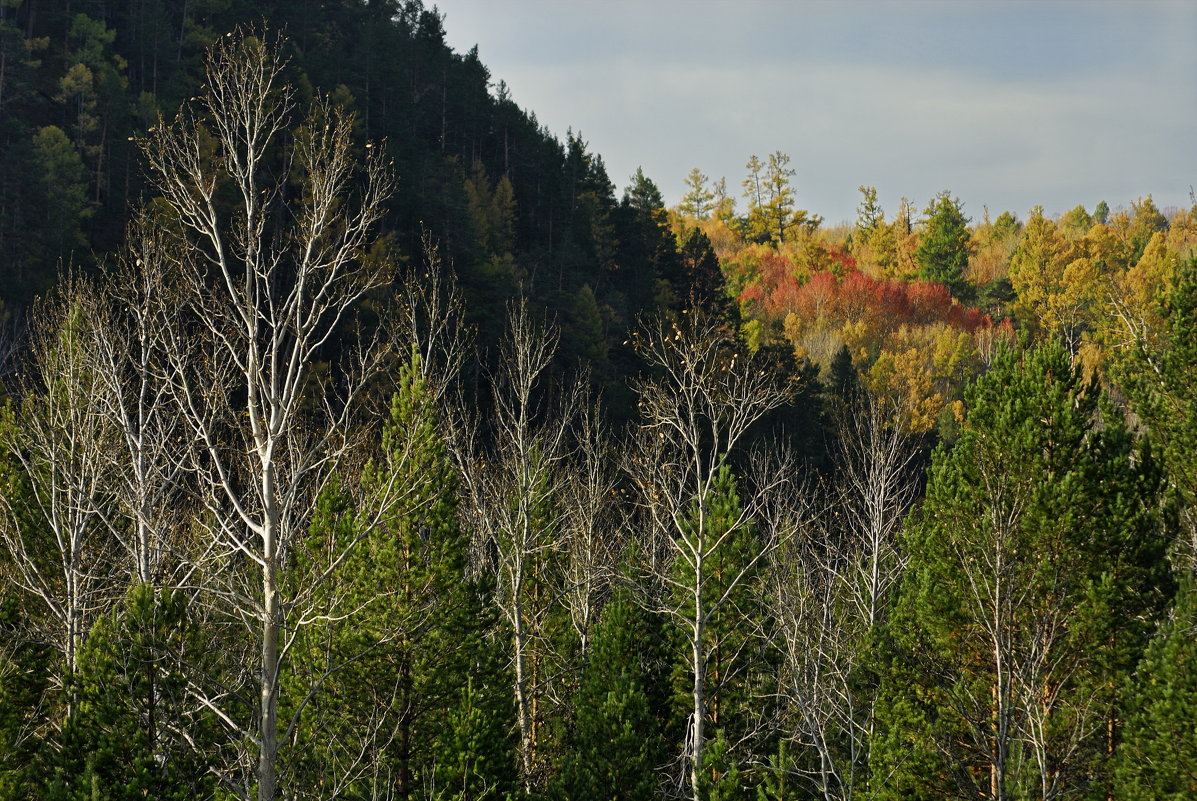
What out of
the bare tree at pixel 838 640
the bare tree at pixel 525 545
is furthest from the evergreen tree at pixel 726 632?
the bare tree at pixel 525 545

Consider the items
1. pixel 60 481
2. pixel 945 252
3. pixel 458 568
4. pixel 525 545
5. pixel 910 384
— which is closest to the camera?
pixel 458 568

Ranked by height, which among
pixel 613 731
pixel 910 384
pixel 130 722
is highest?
pixel 910 384

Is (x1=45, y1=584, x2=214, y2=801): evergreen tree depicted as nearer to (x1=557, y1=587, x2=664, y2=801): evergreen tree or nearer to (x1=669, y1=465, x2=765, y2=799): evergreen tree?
(x1=557, y1=587, x2=664, y2=801): evergreen tree

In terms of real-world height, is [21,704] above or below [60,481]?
below

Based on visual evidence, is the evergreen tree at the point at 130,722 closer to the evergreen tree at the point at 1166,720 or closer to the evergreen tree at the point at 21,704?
the evergreen tree at the point at 21,704

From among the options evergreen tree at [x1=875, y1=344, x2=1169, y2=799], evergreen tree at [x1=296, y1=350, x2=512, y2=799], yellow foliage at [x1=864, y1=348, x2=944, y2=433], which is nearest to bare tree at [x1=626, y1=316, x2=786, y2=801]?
evergreen tree at [x1=875, y1=344, x2=1169, y2=799]

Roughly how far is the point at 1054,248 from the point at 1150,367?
66979 mm

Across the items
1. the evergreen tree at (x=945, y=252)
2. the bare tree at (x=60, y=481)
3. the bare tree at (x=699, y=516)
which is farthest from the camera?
the evergreen tree at (x=945, y=252)

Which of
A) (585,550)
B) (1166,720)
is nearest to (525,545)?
(585,550)

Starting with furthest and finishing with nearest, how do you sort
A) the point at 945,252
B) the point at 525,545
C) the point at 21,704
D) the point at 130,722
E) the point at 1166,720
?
the point at 945,252, the point at 525,545, the point at 21,704, the point at 130,722, the point at 1166,720

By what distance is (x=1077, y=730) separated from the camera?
1290 cm

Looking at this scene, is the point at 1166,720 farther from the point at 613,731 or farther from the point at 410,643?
the point at 410,643

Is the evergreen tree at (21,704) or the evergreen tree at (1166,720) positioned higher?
the evergreen tree at (1166,720)

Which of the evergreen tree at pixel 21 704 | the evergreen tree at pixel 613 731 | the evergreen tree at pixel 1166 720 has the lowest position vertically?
the evergreen tree at pixel 613 731
